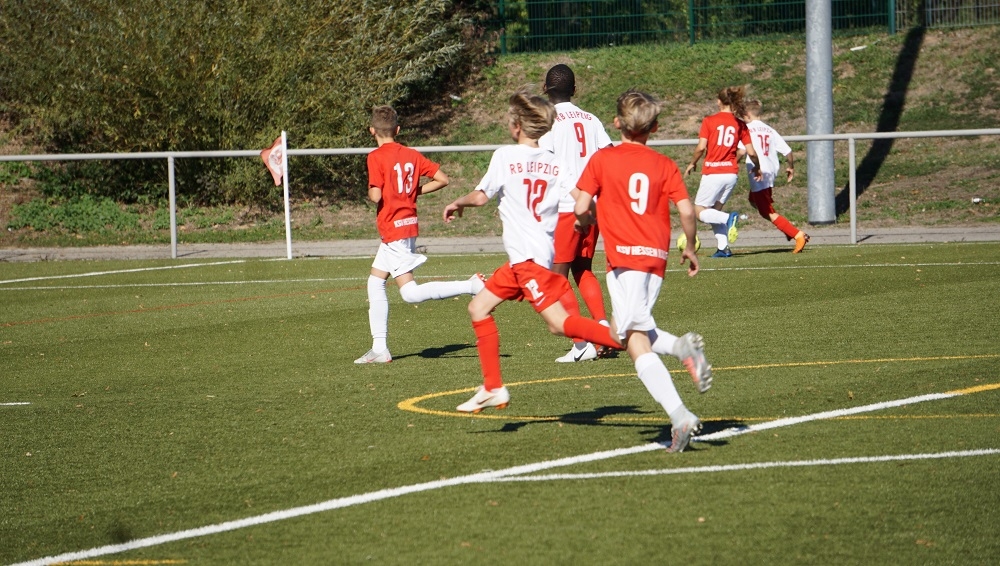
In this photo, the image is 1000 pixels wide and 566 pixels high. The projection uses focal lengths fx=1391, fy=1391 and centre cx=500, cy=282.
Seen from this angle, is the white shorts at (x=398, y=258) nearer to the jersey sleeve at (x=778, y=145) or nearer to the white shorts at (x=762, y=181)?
the white shorts at (x=762, y=181)

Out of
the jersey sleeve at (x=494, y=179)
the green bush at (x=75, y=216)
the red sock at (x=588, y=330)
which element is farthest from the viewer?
the green bush at (x=75, y=216)

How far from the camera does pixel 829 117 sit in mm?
22359

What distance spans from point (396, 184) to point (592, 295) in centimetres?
167

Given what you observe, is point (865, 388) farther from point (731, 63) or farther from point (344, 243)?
point (731, 63)

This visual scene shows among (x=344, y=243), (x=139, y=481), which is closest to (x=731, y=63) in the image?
(x=344, y=243)

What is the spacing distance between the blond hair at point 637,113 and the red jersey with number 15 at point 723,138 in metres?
10.6

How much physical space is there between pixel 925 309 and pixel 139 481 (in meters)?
7.73

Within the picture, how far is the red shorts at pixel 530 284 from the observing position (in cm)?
749

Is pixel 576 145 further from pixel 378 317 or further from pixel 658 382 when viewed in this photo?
pixel 658 382

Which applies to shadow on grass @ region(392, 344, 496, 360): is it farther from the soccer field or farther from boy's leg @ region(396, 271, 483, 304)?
boy's leg @ region(396, 271, 483, 304)

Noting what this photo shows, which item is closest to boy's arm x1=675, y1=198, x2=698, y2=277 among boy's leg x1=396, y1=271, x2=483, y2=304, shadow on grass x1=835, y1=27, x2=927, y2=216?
boy's leg x1=396, y1=271, x2=483, y2=304

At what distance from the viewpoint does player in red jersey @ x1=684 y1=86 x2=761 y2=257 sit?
17406mm

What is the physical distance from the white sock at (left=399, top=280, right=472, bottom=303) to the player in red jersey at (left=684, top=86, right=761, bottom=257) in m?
7.42

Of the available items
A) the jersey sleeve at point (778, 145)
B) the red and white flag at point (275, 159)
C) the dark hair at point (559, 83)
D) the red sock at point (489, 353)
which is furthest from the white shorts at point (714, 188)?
the red sock at point (489, 353)
